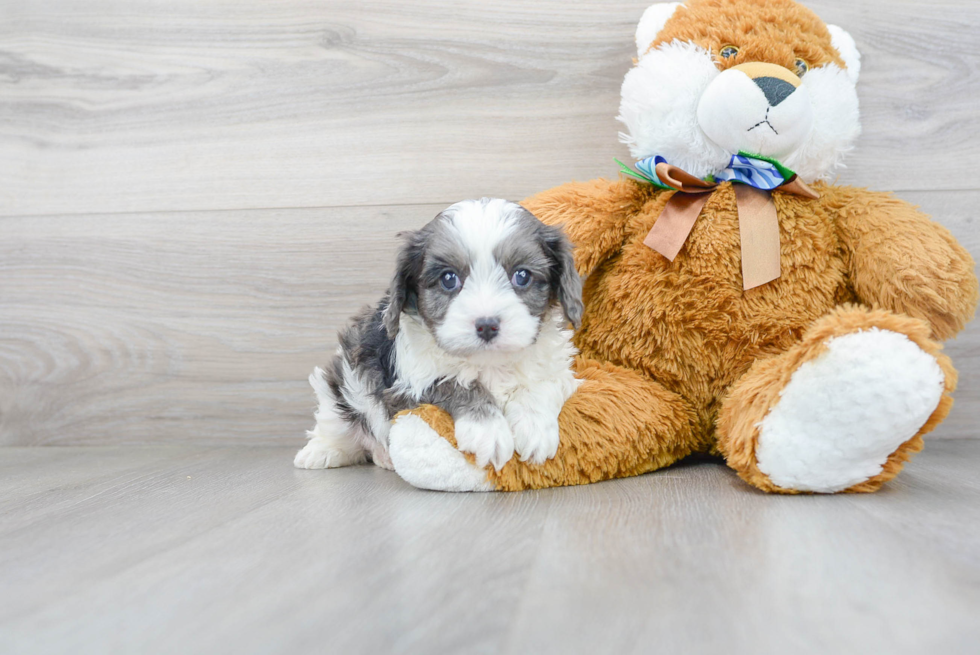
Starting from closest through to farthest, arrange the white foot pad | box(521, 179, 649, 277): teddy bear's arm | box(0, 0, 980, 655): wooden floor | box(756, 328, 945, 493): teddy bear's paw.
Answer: box(756, 328, 945, 493): teddy bear's paw < box(521, 179, 649, 277): teddy bear's arm < the white foot pad < box(0, 0, 980, 655): wooden floor

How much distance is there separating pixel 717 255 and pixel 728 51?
17.5 inches

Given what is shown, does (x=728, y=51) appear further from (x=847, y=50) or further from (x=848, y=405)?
(x=848, y=405)

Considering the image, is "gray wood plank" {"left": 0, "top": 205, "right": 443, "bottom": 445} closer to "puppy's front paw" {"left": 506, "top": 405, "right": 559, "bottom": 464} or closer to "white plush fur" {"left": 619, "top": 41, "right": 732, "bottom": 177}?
"white plush fur" {"left": 619, "top": 41, "right": 732, "bottom": 177}

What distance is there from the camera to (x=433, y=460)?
4.68ft

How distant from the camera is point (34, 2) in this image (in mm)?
2189

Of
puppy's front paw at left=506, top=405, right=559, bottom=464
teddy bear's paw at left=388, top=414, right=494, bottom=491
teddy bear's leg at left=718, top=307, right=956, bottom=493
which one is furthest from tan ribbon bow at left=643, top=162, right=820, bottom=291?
teddy bear's paw at left=388, top=414, right=494, bottom=491

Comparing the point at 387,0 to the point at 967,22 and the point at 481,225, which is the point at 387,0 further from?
the point at 967,22

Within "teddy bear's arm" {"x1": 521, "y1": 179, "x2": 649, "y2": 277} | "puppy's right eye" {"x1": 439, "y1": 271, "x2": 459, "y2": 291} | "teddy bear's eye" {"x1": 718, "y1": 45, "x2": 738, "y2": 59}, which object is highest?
"teddy bear's eye" {"x1": 718, "y1": 45, "x2": 738, "y2": 59}

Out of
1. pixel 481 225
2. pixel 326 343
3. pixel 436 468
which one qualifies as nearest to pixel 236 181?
pixel 326 343

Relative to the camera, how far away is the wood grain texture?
6.55ft

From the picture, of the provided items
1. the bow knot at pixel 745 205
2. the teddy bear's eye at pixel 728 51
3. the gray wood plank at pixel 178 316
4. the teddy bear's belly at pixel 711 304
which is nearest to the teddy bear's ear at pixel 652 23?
the teddy bear's eye at pixel 728 51

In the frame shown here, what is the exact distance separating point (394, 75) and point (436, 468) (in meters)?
1.18

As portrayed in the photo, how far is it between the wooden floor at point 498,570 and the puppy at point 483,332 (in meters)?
0.14

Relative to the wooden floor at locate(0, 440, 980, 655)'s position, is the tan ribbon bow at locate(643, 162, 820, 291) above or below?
above
